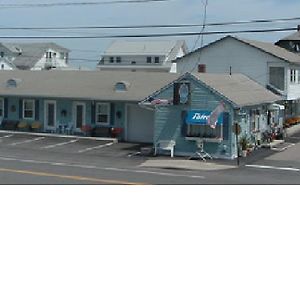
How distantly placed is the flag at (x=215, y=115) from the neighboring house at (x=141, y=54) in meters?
65.6

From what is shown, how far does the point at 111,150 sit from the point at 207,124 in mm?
5510

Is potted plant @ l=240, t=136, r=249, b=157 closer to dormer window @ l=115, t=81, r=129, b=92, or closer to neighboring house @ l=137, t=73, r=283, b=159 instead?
neighboring house @ l=137, t=73, r=283, b=159

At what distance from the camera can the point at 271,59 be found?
135 feet

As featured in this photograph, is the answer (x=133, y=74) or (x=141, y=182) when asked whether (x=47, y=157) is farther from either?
(x=133, y=74)

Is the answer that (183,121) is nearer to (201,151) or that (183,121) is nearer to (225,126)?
(201,151)

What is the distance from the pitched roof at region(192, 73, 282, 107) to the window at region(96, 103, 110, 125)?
680 centimetres

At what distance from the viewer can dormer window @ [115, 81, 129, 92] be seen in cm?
3406

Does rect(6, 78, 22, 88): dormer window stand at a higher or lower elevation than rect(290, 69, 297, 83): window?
lower

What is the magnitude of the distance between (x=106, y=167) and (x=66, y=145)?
25.3 ft

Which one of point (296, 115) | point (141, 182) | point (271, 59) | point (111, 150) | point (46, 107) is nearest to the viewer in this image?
point (141, 182)

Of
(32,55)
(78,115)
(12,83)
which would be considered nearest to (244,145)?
(78,115)

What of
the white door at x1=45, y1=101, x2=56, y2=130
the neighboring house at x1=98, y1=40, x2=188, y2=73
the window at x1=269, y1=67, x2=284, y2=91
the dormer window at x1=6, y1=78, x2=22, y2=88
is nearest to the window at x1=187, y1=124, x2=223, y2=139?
the white door at x1=45, y1=101, x2=56, y2=130

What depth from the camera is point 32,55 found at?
98.3 metres

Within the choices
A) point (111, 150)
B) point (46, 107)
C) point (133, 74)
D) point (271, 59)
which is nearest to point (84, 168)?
point (111, 150)
